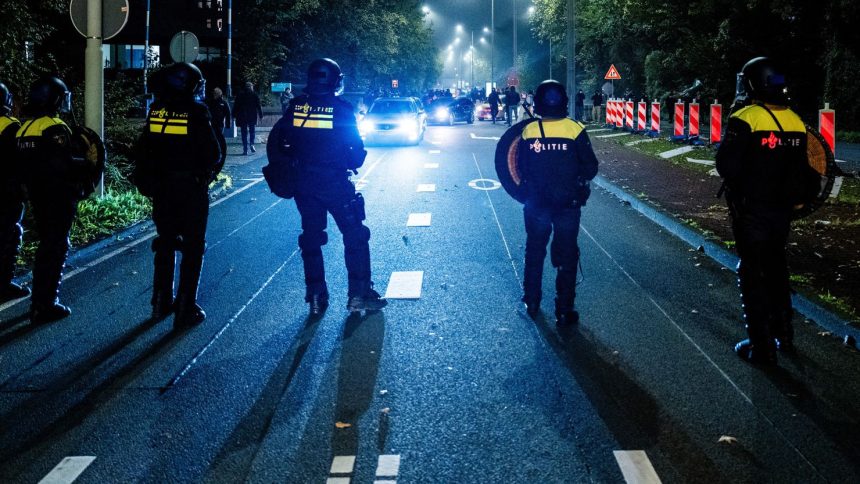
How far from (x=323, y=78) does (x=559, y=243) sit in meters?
2.20

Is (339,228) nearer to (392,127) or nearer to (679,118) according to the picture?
(679,118)

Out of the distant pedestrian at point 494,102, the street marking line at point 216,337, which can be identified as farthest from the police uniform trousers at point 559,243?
the distant pedestrian at point 494,102

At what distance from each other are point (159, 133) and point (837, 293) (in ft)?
18.2

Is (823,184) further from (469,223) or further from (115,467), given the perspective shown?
(469,223)

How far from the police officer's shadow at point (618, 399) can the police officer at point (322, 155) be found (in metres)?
1.72

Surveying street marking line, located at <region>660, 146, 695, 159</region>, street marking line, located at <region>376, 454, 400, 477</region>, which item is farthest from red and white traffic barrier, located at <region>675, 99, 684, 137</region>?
street marking line, located at <region>376, 454, 400, 477</region>

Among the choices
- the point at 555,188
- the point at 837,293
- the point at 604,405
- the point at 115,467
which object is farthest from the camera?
the point at 837,293

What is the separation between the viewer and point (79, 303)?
8.15 metres

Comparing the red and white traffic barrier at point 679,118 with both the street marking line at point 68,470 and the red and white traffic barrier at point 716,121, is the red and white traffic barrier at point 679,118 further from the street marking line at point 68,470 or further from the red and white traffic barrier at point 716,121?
the street marking line at point 68,470

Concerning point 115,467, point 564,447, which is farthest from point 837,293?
point 115,467

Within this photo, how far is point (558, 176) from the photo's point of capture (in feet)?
23.4

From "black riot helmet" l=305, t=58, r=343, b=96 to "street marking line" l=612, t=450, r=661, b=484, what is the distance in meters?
3.87

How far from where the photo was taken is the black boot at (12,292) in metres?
8.28

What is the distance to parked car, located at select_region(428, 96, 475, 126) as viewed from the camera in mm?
49094
